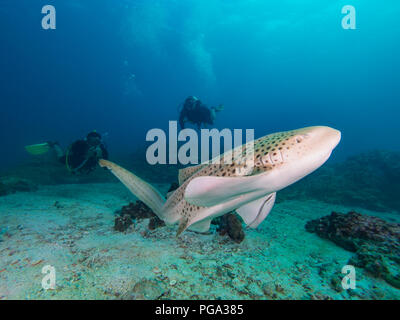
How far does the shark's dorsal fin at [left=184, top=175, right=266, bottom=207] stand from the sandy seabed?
53.2 inches

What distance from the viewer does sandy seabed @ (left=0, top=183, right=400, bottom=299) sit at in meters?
2.36

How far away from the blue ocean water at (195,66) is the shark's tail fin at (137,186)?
39.3m

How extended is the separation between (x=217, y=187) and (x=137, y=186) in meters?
1.65

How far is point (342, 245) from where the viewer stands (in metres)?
4.23

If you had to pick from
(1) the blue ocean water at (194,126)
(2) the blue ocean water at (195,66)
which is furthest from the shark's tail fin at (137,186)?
(2) the blue ocean water at (195,66)

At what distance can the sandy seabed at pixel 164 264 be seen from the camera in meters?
2.36

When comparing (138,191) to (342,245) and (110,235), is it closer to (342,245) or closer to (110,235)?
(110,235)

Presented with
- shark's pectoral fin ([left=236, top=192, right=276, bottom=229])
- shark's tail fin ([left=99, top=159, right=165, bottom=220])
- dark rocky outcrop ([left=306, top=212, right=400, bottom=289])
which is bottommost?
dark rocky outcrop ([left=306, top=212, right=400, bottom=289])

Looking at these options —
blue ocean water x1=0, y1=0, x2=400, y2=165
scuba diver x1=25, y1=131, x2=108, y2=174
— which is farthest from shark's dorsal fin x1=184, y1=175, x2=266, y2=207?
blue ocean water x1=0, y1=0, x2=400, y2=165

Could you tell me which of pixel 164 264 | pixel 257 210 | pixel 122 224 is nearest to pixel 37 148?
pixel 122 224

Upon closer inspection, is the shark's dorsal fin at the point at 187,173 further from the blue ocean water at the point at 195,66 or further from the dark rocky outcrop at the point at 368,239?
the blue ocean water at the point at 195,66

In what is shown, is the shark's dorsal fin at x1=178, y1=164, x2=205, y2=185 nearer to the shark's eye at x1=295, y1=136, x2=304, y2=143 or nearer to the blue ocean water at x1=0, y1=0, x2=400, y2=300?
the blue ocean water at x1=0, y1=0, x2=400, y2=300
